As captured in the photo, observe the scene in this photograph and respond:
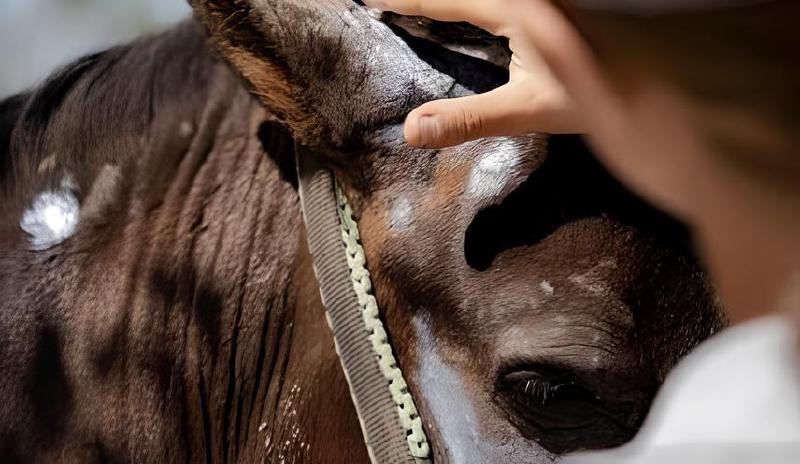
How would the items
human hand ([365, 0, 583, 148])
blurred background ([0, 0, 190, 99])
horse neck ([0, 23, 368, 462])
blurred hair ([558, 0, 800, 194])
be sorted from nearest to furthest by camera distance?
blurred hair ([558, 0, 800, 194])
human hand ([365, 0, 583, 148])
horse neck ([0, 23, 368, 462])
blurred background ([0, 0, 190, 99])

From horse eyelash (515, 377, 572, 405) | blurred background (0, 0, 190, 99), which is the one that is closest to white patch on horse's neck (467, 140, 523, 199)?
horse eyelash (515, 377, 572, 405)

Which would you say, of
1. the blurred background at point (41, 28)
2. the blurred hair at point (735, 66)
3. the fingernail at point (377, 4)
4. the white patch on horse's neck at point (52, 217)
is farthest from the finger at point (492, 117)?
the blurred background at point (41, 28)

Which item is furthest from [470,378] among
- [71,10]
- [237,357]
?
[71,10]

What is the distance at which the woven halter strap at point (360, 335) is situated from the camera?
3.91 feet

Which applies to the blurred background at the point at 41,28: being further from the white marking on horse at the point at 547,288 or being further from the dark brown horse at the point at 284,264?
the white marking on horse at the point at 547,288

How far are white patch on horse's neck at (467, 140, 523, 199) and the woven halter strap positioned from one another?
19 cm

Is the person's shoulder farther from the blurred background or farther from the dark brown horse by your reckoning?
the blurred background

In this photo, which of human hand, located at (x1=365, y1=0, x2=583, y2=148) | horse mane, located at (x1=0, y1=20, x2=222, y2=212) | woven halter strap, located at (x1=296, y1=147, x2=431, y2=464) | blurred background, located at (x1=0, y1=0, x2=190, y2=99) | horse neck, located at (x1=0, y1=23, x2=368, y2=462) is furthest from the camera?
blurred background, located at (x1=0, y1=0, x2=190, y2=99)

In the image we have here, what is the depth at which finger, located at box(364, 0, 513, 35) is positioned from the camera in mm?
991

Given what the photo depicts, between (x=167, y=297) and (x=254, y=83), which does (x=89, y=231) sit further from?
(x=254, y=83)

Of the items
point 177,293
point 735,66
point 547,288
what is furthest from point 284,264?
point 735,66

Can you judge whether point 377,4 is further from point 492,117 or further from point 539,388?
point 539,388

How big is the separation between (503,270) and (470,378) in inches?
5.2

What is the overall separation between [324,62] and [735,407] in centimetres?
82
